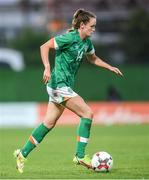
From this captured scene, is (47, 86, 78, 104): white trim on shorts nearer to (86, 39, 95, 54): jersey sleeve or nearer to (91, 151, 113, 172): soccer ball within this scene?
(86, 39, 95, 54): jersey sleeve

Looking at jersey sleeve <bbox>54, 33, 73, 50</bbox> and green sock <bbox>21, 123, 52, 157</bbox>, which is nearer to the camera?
jersey sleeve <bbox>54, 33, 73, 50</bbox>

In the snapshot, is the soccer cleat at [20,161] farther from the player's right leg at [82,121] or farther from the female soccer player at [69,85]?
the player's right leg at [82,121]

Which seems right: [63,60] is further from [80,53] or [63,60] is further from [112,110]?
[112,110]

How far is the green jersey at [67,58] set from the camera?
14398mm

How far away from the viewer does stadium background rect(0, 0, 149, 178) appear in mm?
31547

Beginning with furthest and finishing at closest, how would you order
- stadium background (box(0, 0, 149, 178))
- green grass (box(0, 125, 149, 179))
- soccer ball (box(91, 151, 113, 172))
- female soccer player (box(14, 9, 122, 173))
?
1. stadium background (box(0, 0, 149, 178))
2. female soccer player (box(14, 9, 122, 173))
3. soccer ball (box(91, 151, 113, 172))
4. green grass (box(0, 125, 149, 179))

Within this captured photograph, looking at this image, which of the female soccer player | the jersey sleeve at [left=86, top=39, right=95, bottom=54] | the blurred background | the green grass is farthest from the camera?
the blurred background

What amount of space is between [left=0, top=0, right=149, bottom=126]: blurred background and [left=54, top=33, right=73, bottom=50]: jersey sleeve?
1768 centimetres

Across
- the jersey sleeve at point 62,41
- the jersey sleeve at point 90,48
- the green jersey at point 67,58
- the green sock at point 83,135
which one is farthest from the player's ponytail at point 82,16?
the green sock at point 83,135

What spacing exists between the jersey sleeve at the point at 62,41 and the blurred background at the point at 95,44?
17.7 metres

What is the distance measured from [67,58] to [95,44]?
34.8 m

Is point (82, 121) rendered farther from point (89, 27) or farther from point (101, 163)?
point (89, 27)

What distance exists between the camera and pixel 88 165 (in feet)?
47.2

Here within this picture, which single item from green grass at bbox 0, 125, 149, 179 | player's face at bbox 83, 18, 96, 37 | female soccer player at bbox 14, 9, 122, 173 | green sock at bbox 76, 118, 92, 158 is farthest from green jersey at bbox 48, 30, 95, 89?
green grass at bbox 0, 125, 149, 179
